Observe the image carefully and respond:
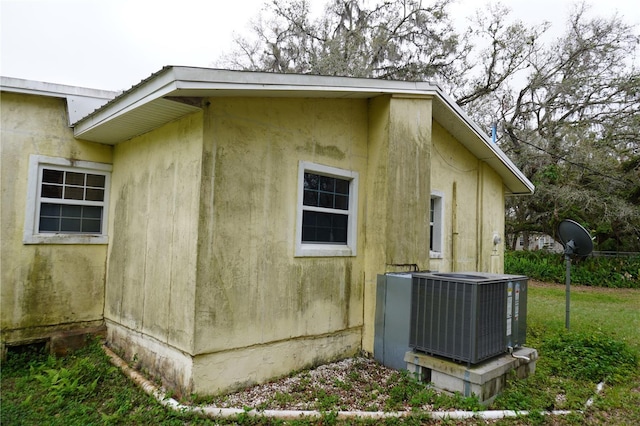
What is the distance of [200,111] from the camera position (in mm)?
4297

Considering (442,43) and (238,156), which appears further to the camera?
(442,43)

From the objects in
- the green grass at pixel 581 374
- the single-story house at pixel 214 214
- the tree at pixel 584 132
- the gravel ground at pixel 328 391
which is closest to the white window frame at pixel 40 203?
the single-story house at pixel 214 214

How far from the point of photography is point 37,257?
18.4 ft

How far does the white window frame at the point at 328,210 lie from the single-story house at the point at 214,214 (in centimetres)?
2

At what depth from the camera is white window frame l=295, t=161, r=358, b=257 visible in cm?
508

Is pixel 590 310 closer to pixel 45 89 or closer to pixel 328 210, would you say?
pixel 328 210

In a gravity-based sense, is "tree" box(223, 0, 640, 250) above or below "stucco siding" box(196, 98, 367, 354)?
above

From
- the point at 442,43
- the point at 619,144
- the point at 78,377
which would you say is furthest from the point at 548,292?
the point at 78,377

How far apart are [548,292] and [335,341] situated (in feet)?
40.6

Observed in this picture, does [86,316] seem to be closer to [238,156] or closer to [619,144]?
[238,156]

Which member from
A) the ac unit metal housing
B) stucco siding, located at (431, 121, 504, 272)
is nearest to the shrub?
stucco siding, located at (431, 121, 504, 272)

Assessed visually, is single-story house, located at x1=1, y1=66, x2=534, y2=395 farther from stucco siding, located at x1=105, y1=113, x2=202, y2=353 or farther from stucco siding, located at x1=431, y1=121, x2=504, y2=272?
stucco siding, located at x1=431, y1=121, x2=504, y2=272

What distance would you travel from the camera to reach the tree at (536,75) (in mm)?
16406

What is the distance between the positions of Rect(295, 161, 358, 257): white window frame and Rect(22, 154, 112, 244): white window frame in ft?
10.9
